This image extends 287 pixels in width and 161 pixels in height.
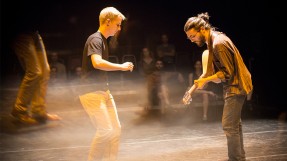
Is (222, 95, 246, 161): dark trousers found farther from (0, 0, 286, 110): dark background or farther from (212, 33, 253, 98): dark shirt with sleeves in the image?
(0, 0, 286, 110): dark background

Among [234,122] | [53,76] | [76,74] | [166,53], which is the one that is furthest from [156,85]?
[234,122]

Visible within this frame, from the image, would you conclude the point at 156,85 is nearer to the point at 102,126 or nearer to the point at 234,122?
the point at 234,122

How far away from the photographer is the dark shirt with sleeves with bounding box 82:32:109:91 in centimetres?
382

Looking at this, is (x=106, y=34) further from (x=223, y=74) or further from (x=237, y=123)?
(x=237, y=123)

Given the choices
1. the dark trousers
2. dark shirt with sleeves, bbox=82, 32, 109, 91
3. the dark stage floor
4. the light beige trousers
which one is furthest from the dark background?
the light beige trousers

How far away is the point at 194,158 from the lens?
16.2ft

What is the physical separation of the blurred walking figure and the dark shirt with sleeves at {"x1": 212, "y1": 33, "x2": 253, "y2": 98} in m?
3.29

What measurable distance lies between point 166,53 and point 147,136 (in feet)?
12.9

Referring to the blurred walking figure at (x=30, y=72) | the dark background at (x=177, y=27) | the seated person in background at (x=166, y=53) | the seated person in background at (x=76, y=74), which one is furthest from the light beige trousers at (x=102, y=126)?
the seated person in background at (x=166, y=53)

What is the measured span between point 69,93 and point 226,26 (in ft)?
14.5

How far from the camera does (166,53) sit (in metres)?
10.0

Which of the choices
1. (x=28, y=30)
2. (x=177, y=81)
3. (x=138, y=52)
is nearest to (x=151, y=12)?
(x=138, y=52)

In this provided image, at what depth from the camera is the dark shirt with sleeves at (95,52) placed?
3.82 meters

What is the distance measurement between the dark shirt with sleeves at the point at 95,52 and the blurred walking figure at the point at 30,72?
262 centimetres
